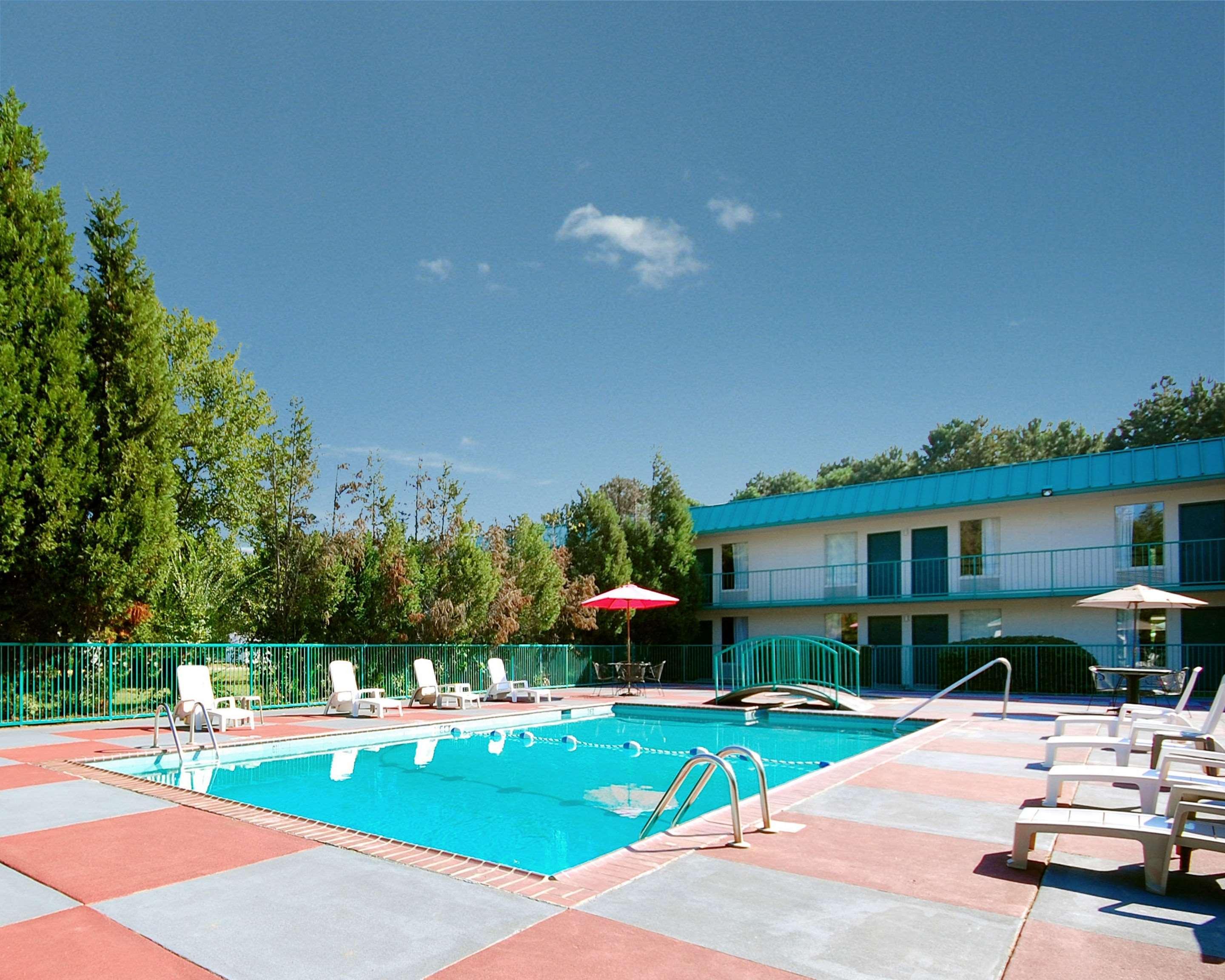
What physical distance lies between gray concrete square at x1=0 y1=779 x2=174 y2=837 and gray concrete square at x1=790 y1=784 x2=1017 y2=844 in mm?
5499

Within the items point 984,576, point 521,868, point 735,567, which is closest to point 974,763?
point 521,868

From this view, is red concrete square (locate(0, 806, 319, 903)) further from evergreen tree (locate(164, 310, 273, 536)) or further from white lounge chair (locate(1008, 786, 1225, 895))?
evergreen tree (locate(164, 310, 273, 536))

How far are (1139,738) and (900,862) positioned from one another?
6057 millimetres

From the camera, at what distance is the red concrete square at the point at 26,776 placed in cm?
827

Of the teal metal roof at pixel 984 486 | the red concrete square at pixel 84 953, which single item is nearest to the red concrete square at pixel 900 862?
the red concrete square at pixel 84 953

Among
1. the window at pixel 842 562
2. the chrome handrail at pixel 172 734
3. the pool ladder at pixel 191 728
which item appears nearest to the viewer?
the chrome handrail at pixel 172 734

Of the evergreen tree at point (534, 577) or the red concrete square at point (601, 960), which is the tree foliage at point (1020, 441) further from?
the red concrete square at point (601, 960)

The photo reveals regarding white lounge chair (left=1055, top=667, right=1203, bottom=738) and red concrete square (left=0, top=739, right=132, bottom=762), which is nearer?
red concrete square (left=0, top=739, right=132, bottom=762)

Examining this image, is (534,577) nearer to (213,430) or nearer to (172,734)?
(213,430)

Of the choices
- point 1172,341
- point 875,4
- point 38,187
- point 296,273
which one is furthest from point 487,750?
point 1172,341

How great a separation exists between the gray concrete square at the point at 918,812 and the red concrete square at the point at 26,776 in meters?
7.06

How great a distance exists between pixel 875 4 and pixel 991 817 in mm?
15971

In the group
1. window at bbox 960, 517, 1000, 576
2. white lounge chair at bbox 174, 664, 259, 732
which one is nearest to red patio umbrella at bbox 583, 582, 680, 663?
white lounge chair at bbox 174, 664, 259, 732

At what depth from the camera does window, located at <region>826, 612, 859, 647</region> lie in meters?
27.4
